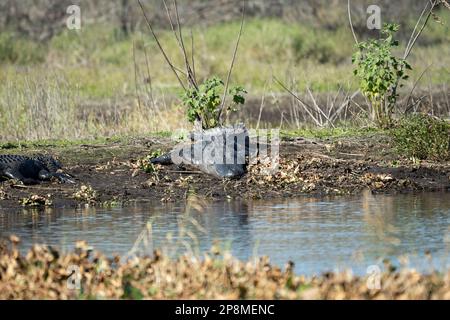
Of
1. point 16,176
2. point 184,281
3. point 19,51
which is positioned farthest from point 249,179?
point 19,51

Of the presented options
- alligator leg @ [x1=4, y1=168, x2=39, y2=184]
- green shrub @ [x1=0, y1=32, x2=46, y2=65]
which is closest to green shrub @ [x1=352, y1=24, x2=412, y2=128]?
alligator leg @ [x1=4, y1=168, x2=39, y2=184]

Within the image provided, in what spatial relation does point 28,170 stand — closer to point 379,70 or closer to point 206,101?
point 206,101

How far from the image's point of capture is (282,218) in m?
11.0

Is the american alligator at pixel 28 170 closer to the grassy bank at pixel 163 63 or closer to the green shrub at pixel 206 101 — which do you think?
the green shrub at pixel 206 101

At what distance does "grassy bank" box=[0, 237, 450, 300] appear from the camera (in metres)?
6.89

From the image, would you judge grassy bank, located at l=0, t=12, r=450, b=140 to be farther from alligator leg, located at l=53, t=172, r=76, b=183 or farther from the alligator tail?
alligator leg, located at l=53, t=172, r=76, b=183

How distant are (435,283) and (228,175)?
6.06m

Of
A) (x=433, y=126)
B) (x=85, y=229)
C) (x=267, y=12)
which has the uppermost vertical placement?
(x=267, y=12)

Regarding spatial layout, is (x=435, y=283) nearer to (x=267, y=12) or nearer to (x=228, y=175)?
(x=228, y=175)

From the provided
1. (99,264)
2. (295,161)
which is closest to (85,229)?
(99,264)

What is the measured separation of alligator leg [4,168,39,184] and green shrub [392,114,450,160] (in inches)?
→ 183

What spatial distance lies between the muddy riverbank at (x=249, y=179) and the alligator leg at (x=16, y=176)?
8 cm

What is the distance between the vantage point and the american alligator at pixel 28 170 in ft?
42.2

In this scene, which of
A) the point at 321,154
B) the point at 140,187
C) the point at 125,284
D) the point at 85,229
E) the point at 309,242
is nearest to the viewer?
the point at 125,284
